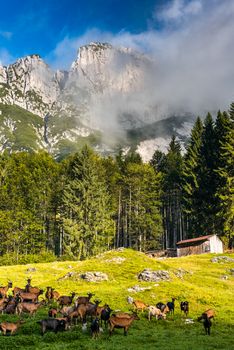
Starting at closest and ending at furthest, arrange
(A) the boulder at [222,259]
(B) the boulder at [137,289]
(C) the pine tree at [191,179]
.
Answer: (B) the boulder at [137,289] → (A) the boulder at [222,259] → (C) the pine tree at [191,179]

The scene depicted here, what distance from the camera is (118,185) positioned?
90875mm

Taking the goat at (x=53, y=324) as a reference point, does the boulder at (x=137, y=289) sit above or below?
above

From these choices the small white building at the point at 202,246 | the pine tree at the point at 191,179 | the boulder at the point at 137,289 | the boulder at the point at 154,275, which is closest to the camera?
the boulder at the point at 137,289

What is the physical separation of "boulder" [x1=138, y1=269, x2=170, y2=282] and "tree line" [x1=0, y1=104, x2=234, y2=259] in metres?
32.4

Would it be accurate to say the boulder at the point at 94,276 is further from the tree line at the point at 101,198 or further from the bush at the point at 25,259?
the tree line at the point at 101,198

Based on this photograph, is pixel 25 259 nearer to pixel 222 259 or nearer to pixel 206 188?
pixel 222 259

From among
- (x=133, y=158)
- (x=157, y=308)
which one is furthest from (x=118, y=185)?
(x=157, y=308)

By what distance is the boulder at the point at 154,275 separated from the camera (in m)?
33.9

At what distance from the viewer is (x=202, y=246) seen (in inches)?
2596

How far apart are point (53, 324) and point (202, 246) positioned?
50.7m

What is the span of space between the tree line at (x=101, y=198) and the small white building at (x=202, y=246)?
3955 millimetres

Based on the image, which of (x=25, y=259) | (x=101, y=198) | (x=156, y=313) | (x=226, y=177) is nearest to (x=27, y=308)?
(x=156, y=313)

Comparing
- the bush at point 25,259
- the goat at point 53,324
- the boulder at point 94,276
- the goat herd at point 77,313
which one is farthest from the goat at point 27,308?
the bush at point 25,259

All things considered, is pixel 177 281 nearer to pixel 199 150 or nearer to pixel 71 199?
pixel 71 199
